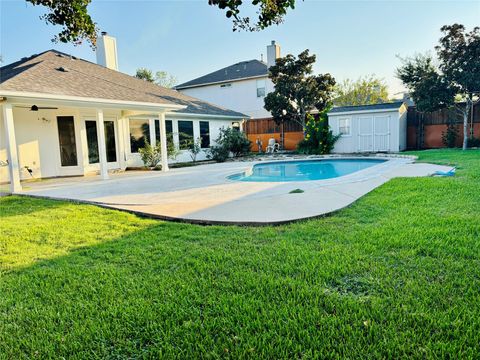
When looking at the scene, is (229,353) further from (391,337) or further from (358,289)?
(358,289)

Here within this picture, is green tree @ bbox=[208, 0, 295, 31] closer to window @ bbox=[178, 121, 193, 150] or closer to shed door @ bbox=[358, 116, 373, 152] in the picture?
window @ bbox=[178, 121, 193, 150]

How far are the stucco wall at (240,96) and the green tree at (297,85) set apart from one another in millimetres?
7028

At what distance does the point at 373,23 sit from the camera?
530 inches

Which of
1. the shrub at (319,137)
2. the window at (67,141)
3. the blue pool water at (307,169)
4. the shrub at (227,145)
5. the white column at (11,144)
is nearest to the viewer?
the white column at (11,144)

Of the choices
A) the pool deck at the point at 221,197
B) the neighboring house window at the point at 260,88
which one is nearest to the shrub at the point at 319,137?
the neighboring house window at the point at 260,88

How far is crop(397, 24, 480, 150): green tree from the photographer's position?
16016mm

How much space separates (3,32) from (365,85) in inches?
1421

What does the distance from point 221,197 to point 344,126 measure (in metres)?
15.4

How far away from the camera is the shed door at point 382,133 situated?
19.0m

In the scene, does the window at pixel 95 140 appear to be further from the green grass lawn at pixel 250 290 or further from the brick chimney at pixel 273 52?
the brick chimney at pixel 273 52

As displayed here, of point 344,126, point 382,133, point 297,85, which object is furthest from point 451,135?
point 297,85

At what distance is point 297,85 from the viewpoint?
20172 mm

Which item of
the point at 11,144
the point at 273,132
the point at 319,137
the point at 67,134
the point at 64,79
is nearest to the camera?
the point at 11,144

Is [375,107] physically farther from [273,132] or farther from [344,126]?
[273,132]
